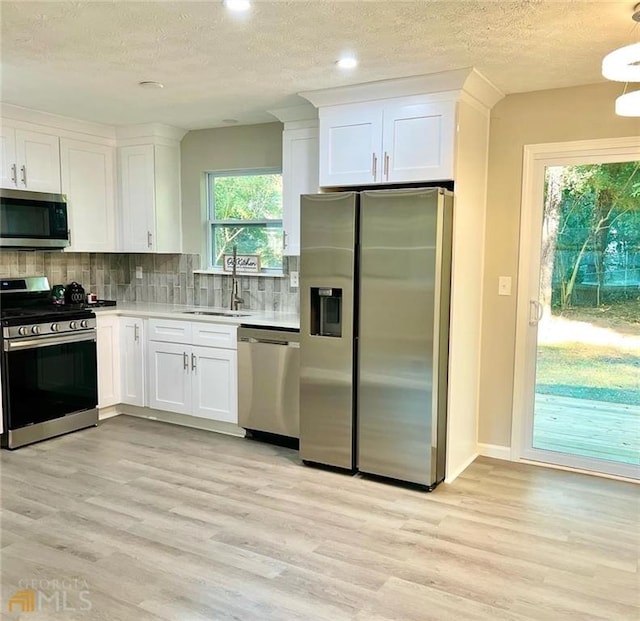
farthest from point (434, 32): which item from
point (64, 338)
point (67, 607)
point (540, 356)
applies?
point (64, 338)

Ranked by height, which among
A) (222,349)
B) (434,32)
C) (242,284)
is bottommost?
(222,349)

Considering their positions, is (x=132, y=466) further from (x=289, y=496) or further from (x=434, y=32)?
(x=434, y=32)

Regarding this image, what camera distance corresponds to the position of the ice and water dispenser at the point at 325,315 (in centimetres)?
371

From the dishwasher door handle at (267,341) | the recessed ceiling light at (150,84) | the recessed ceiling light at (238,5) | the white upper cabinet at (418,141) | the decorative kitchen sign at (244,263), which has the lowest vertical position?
the dishwasher door handle at (267,341)

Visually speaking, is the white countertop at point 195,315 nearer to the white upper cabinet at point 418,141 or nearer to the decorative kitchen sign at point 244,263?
the decorative kitchen sign at point 244,263

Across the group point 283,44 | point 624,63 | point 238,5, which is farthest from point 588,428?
point 238,5

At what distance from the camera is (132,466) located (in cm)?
379

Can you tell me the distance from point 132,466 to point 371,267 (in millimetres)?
2026

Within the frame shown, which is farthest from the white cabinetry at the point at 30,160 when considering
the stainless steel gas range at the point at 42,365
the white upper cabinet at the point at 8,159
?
the stainless steel gas range at the point at 42,365

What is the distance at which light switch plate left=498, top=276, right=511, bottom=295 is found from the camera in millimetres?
3871

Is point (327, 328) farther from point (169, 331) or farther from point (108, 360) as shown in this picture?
point (108, 360)

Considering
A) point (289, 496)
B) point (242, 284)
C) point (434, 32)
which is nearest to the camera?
point (434, 32)

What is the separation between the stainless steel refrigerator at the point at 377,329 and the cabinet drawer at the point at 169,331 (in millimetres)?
1207

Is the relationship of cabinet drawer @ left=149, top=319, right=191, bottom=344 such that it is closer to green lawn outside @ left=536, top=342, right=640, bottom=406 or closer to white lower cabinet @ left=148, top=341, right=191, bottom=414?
white lower cabinet @ left=148, top=341, right=191, bottom=414
